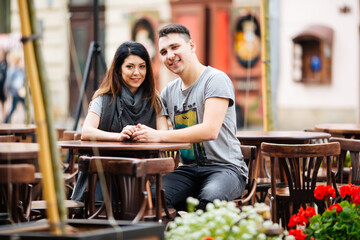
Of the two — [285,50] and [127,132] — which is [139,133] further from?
[285,50]

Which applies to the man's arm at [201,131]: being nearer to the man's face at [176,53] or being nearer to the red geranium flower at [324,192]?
the man's face at [176,53]

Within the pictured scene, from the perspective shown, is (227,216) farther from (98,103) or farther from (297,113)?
(297,113)

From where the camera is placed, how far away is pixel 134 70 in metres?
4.77

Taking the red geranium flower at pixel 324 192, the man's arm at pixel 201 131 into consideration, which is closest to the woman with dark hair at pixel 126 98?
the man's arm at pixel 201 131

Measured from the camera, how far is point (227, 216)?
2947 millimetres

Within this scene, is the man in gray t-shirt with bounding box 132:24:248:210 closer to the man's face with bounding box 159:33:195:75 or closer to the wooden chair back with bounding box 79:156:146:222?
the man's face with bounding box 159:33:195:75

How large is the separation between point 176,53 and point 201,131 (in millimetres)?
599

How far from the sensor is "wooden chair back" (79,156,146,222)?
344cm

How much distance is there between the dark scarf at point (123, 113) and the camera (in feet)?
15.6

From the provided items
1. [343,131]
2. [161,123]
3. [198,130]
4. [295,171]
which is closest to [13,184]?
[198,130]

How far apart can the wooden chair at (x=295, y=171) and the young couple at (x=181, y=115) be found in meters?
0.27

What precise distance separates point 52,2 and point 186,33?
611 inches

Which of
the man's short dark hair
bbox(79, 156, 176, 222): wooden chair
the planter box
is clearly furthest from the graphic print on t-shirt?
the planter box

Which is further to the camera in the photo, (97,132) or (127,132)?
(97,132)
